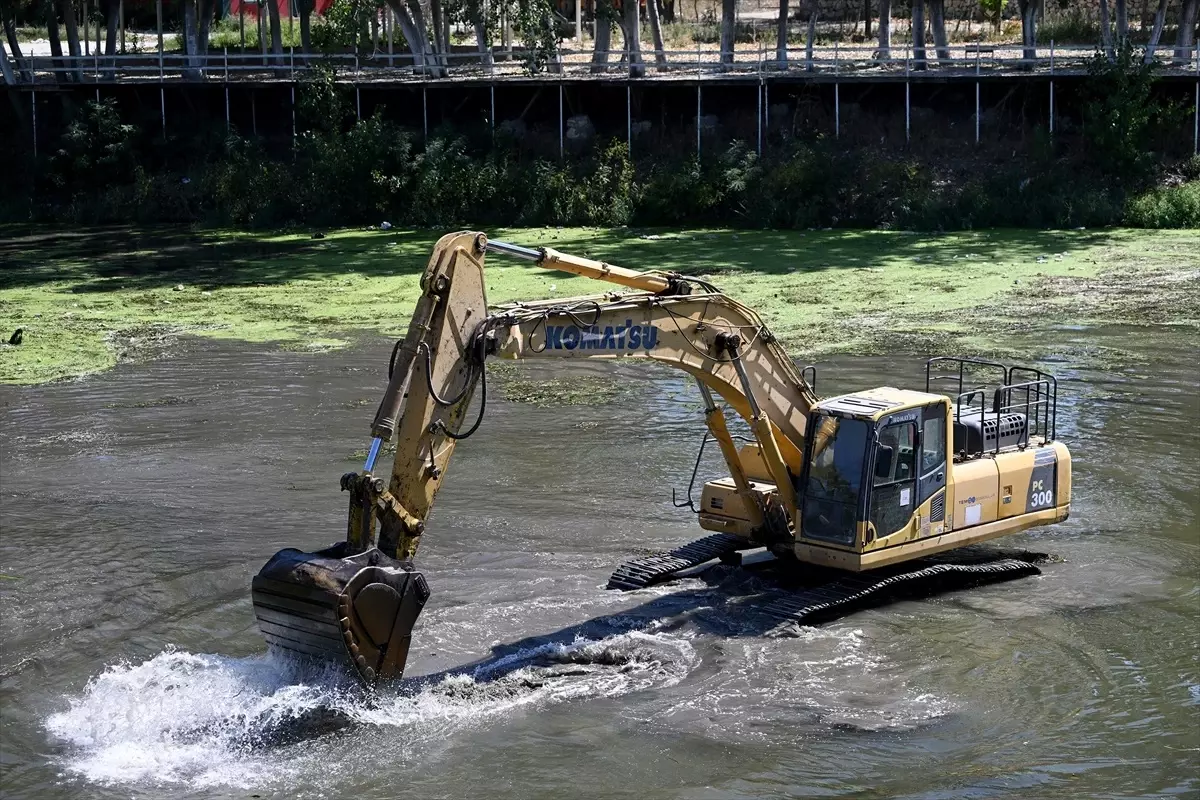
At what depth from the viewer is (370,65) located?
57156 mm

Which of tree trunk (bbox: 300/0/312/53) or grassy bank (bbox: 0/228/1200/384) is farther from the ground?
tree trunk (bbox: 300/0/312/53)

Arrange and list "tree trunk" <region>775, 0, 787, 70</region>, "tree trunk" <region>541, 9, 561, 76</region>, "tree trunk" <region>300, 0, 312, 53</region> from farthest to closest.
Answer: "tree trunk" <region>300, 0, 312, 53</region> → "tree trunk" <region>775, 0, 787, 70</region> → "tree trunk" <region>541, 9, 561, 76</region>

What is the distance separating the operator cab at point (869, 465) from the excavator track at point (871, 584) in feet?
1.70

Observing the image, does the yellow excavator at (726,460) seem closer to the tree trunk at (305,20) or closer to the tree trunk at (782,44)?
the tree trunk at (782,44)

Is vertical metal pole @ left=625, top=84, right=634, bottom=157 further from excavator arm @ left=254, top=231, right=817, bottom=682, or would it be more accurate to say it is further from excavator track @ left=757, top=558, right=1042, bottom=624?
excavator arm @ left=254, top=231, right=817, bottom=682

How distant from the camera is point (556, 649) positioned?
1428 cm

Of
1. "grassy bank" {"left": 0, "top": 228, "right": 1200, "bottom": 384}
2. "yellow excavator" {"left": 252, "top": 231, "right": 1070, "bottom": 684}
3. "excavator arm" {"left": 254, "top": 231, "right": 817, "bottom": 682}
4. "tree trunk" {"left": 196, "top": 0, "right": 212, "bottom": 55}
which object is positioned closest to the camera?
"excavator arm" {"left": 254, "top": 231, "right": 817, "bottom": 682}

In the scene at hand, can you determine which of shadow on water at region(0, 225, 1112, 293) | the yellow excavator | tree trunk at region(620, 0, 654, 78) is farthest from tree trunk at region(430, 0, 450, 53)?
the yellow excavator

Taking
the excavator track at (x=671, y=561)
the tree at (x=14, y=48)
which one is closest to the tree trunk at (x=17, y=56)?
the tree at (x=14, y=48)

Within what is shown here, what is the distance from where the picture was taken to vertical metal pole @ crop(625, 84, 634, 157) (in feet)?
168

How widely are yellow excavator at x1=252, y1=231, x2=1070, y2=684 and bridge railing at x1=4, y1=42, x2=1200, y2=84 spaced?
3442 cm

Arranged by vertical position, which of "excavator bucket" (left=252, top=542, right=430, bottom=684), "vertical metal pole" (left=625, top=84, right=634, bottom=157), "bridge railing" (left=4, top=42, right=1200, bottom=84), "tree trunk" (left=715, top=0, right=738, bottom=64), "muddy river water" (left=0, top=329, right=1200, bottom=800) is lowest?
"muddy river water" (left=0, top=329, right=1200, bottom=800)

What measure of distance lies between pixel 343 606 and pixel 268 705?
130 centimetres

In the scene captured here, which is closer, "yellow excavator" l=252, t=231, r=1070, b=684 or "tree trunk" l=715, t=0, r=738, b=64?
"yellow excavator" l=252, t=231, r=1070, b=684
